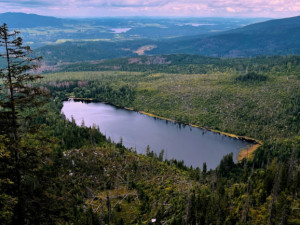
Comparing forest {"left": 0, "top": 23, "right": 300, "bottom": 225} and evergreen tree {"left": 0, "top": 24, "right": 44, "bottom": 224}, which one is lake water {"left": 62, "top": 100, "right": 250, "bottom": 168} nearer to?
forest {"left": 0, "top": 23, "right": 300, "bottom": 225}

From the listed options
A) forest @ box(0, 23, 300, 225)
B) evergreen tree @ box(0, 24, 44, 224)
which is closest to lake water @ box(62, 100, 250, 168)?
forest @ box(0, 23, 300, 225)

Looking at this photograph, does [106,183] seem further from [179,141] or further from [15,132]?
[179,141]

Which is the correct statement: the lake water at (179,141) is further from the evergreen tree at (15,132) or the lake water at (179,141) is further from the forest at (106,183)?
the evergreen tree at (15,132)

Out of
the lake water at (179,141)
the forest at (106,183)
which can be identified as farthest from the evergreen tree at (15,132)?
the lake water at (179,141)

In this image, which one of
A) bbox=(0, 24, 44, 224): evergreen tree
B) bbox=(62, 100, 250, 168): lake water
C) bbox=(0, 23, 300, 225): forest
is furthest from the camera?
bbox=(62, 100, 250, 168): lake water

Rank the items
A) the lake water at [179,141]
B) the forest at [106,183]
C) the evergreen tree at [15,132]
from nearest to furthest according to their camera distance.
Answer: the evergreen tree at [15,132]
the forest at [106,183]
the lake water at [179,141]

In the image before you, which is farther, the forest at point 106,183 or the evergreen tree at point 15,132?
the forest at point 106,183

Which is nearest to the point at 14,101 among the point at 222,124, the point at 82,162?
the point at 82,162

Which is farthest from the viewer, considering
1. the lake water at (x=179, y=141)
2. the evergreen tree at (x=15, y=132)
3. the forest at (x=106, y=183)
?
the lake water at (x=179, y=141)

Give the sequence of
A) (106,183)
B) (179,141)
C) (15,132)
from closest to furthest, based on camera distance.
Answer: (15,132) < (106,183) < (179,141)

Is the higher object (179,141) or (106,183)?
(106,183)

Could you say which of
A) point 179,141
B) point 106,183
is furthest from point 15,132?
point 179,141

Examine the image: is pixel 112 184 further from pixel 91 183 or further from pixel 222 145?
pixel 222 145
